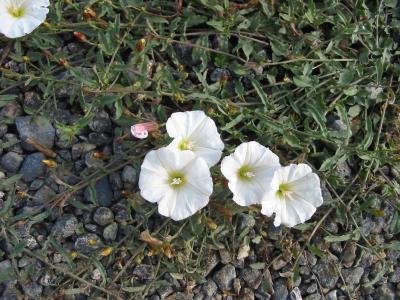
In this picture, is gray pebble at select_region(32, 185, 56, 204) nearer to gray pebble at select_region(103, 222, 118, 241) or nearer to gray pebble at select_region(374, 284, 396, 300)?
gray pebble at select_region(103, 222, 118, 241)

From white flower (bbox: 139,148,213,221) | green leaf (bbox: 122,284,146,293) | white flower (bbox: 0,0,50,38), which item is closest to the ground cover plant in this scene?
green leaf (bbox: 122,284,146,293)

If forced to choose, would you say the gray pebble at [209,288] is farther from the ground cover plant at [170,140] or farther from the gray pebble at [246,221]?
the gray pebble at [246,221]

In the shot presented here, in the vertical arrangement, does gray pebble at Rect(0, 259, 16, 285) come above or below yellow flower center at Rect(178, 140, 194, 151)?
below

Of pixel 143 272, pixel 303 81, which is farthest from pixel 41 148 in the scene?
pixel 303 81

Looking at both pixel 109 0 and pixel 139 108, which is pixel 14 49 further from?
pixel 139 108

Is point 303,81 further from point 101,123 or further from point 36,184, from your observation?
point 36,184

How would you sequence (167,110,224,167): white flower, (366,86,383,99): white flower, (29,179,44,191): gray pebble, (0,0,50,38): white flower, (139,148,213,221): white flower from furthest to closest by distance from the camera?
(366,86,383,99): white flower → (29,179,44,191): gray pebble → (0,0,50,38): white flower → (167,110,224,167): white flower → (139,148,213,221): white flower

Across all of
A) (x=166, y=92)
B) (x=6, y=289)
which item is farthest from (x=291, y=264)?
(x=6, y=289)
